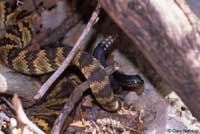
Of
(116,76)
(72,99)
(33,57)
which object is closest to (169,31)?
(72,99)

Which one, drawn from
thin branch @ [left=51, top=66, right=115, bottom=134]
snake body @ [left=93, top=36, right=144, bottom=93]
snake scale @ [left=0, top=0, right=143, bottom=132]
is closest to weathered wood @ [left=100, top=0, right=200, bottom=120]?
thin branch @ [left=51, top=66, right=115, bottom=134]

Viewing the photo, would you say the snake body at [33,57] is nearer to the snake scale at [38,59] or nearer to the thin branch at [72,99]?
the snake scale at [38,59]

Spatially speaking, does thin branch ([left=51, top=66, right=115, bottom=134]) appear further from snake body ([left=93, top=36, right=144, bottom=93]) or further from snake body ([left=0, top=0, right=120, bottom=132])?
snake body ([left=93, top=36, right=144, bottom=93])

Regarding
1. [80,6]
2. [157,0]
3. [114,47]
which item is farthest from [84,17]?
[157,0]

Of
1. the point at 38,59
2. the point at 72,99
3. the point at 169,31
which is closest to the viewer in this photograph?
the point at 169,31

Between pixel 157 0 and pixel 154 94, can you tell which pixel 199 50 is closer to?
pixel 157 0

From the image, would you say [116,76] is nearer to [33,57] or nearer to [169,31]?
[33,57]
